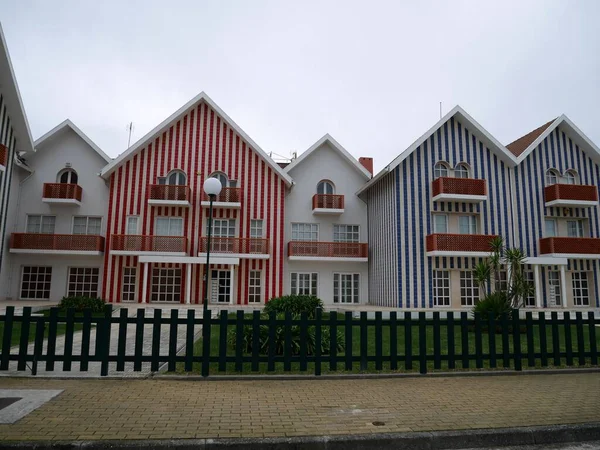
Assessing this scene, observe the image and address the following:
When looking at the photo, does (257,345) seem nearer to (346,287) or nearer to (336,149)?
(346,287)

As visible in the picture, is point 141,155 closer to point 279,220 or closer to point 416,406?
point 279,220

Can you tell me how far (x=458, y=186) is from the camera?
23.1 metres

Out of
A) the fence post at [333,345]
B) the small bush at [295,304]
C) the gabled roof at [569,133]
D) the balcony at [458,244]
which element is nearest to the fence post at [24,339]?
the fence post at [333,345]

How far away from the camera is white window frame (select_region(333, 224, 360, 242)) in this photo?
26.3 metres

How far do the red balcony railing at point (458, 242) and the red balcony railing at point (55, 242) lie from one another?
17414 mm

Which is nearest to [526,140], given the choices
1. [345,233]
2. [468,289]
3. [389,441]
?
[468,289]

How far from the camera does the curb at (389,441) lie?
4328 millimetres

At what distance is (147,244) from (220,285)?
4.44 meters

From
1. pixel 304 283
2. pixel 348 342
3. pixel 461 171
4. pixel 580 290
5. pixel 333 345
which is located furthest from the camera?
pixel 304 283

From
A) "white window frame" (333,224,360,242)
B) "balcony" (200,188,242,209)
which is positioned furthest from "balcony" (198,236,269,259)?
"white window frame" (333,224,360,242)

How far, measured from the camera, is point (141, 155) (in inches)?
960

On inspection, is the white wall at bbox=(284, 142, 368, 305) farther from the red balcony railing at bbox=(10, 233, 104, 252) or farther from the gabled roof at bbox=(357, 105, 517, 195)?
the red balcony railing at bbox=(10, 233, 104, 252)

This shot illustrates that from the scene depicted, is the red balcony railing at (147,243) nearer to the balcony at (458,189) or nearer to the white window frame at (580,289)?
the balcony at (458,189)

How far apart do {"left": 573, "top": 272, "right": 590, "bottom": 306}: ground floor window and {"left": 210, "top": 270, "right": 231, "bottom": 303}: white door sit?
63.0 feet
